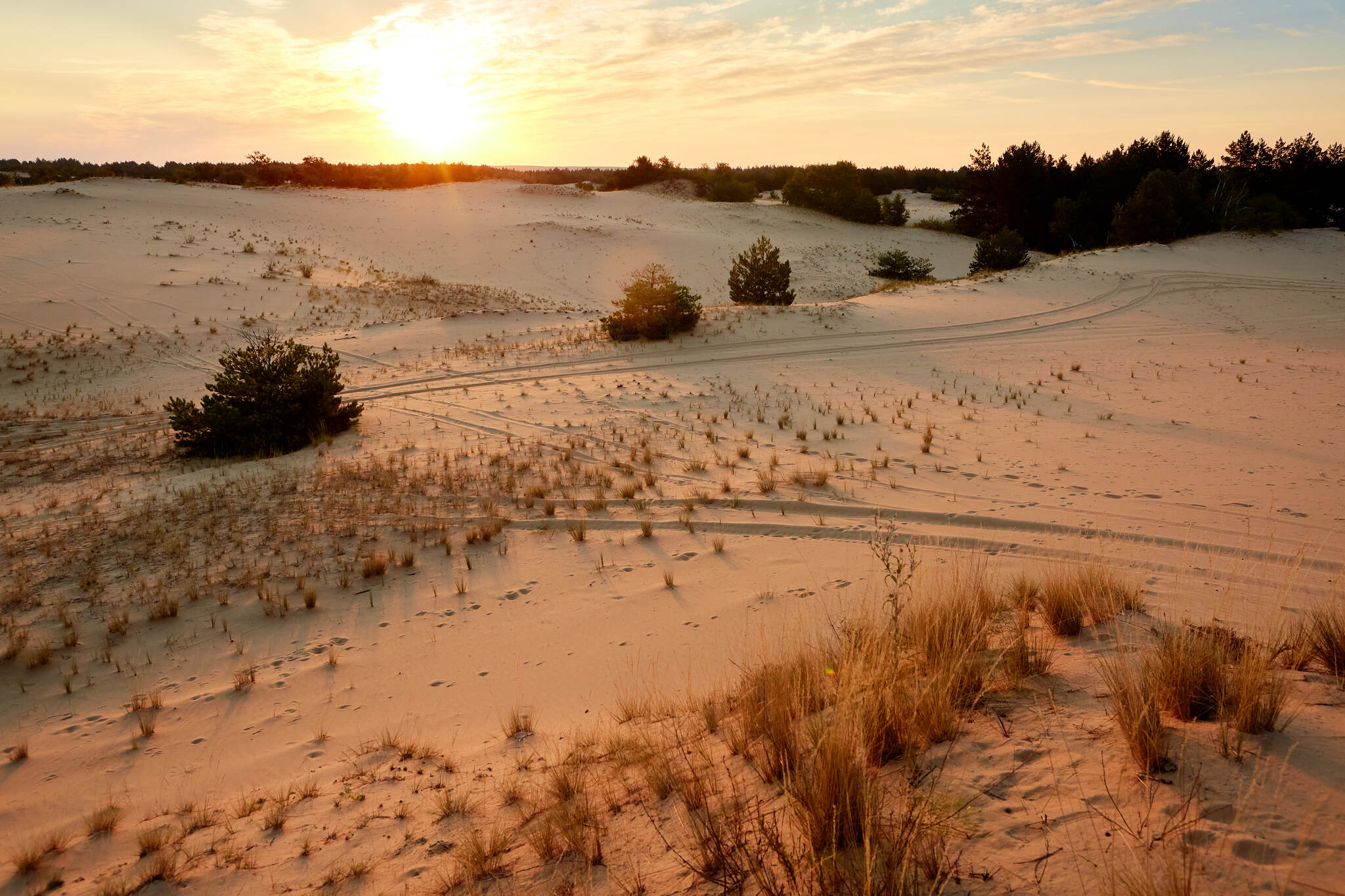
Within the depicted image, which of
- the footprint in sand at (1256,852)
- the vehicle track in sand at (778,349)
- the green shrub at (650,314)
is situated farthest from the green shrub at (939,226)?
the footprint in sand at (1256,852)

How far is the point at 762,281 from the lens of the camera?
2325cm

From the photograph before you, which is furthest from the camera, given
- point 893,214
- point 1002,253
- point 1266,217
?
point 893,214

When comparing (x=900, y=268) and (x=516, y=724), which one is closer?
(x=516, y=724)

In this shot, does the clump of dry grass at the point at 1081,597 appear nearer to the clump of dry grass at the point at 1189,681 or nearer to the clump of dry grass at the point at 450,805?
the clump of dry grass at the point at 1189,681

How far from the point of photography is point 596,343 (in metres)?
17.2

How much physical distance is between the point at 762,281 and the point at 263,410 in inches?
635

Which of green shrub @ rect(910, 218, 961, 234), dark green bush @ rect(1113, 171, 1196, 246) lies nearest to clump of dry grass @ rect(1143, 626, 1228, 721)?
dark green bush @ rect(1113, 171, 1196, 246)

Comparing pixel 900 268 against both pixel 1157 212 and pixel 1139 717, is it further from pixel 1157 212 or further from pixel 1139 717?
pixel 1139 717

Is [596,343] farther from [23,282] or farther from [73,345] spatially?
[23,282]

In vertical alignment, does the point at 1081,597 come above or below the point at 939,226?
below

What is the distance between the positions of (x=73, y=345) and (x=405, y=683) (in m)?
19.1

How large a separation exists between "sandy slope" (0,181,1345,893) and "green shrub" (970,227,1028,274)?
402 inches

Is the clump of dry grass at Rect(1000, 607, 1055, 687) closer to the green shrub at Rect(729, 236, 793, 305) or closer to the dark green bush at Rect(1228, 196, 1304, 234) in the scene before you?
the green shrub at Rect(729, 236, 793, 305)

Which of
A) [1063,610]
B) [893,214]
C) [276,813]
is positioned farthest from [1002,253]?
[276,813]
